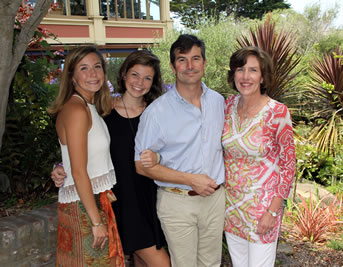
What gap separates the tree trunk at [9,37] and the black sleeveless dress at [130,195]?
806 millimetres

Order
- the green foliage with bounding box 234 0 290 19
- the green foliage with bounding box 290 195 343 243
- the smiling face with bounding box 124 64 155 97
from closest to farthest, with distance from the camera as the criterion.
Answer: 1. the smiling face with bounding box 124 64 155 97
2. the green foliage with bounding box 290 195 343 243
3. the green foliage with bounding box 234 0 290 19

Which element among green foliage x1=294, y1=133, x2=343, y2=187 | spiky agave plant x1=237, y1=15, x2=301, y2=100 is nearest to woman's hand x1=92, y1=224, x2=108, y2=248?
spiky agave plant x1=237, y1=15, x2=301, y2=100

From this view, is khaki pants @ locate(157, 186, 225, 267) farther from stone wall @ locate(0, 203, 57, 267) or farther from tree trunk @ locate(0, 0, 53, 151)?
tree trunk @ locate(0, 0, 53, 151)

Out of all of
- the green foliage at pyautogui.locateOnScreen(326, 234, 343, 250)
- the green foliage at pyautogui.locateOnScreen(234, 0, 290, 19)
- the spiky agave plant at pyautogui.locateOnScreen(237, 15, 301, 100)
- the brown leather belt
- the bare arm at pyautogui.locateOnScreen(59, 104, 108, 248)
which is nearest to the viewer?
the bare arm at pyautogui.locateOnScreen(59, 104, 108, 248)

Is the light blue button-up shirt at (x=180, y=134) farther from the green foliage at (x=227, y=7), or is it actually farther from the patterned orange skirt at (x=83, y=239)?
the green foliage at (x=227, y=7)

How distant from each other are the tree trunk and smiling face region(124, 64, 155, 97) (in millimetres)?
762

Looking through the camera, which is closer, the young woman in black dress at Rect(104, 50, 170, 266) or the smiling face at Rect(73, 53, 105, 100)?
the smiling face at Rect(73, 53, 105, 100)

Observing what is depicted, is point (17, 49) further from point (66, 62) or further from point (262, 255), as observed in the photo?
point (262, 255)

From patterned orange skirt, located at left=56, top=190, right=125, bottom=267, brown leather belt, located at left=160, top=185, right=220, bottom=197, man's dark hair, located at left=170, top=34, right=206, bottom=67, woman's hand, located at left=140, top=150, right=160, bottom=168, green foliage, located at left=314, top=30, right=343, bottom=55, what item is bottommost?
patterned orange skirt, located at left=56, top=190, right=125, bottom=267

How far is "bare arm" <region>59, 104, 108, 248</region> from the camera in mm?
1882

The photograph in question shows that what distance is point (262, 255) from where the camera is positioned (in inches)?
86.3

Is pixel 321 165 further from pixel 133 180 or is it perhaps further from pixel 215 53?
pixel 215 53

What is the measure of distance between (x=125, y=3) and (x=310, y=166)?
17363 mm

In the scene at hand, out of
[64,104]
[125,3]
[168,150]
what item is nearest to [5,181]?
[64,104]
